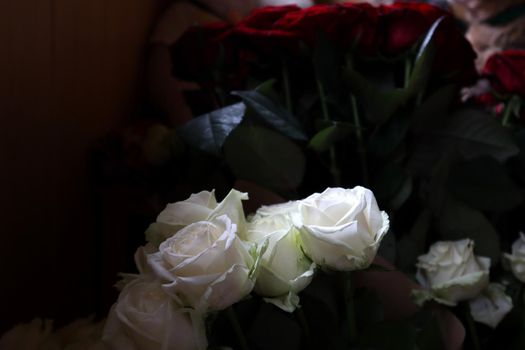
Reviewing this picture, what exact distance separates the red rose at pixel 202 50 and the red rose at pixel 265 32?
0.05 m

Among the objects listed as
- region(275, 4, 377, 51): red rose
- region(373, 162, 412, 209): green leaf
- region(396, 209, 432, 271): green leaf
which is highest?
region(275, 4, 377, 51): red rose

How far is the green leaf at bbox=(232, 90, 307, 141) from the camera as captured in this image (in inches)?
22.1

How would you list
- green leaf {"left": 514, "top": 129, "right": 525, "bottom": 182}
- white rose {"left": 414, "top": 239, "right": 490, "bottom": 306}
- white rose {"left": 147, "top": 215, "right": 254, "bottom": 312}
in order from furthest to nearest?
1. green leaf {"left": 514, "top": 129, "right": 525, "bottom": 182}
2. white rose {"left": 414, "top": 239, "right": 490, "bottom": 306}
3. white rose {"left": 147, "top": 215, "right": 254, "bottom": 312}

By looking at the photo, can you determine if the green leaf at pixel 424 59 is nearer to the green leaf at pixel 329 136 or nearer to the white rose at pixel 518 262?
the green leaf at pixel 329 136

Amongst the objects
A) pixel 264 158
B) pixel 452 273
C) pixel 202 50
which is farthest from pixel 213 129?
pixel 452 273

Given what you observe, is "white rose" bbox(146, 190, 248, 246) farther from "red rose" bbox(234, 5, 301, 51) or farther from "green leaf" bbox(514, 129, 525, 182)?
"green leaf" bbox(514, 129, 525, 182)

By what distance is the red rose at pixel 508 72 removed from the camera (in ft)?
2.23

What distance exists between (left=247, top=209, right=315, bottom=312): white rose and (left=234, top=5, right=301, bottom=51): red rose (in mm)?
245

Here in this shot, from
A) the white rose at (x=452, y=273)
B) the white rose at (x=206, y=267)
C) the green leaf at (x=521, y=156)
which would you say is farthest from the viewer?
the green leaf at (x=521, y=156)

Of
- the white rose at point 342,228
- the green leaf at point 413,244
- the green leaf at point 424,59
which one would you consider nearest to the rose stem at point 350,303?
the white rose at point 342,228

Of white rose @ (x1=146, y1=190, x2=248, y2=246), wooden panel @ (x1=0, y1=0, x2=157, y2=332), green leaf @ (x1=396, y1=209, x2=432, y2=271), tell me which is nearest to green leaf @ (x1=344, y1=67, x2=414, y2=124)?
green leaf @ (x1=396, y1=209, x2=432, y2=271)

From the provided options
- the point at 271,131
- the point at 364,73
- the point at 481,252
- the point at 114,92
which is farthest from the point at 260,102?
the point at 114,92


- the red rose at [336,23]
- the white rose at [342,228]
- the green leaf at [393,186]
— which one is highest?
the red rose at [336,23]

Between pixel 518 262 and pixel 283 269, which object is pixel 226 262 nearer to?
pixel 283 269
